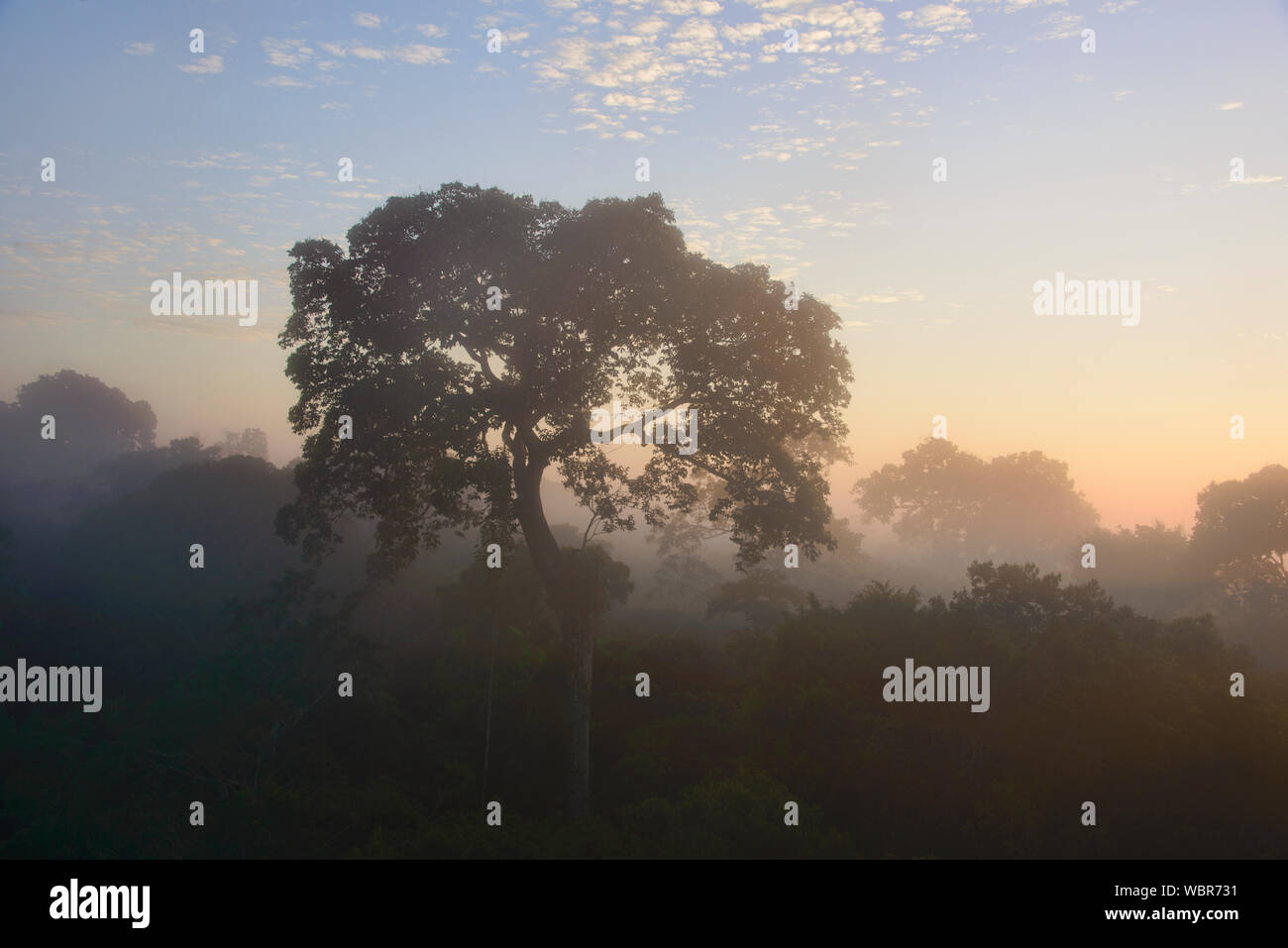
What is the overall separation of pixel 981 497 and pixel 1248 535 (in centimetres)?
2835

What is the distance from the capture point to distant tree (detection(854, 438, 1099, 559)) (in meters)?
80.7

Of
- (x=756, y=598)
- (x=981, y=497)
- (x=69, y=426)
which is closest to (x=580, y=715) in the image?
(x=756, y=598)

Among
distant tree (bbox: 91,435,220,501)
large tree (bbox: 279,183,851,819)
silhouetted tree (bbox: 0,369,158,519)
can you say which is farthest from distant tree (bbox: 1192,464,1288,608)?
silhouetted tree (bbox: 0,369,158,519)

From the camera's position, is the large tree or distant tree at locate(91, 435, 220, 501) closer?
the large tree

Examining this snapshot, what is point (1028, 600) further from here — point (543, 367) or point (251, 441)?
point (251, 441)

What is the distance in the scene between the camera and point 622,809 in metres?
16.2

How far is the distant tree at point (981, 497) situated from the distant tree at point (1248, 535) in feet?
78.9

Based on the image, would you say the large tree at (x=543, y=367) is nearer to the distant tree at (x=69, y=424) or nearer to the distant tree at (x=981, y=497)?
the distant tree at (x=981, y=497)

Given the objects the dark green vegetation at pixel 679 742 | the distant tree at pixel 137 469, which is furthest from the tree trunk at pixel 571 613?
the distant tree at pixel 137 469

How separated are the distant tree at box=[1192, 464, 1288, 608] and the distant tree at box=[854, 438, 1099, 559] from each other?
2405 centimetres

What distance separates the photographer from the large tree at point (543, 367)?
53.3ft

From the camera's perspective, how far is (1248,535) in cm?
5362

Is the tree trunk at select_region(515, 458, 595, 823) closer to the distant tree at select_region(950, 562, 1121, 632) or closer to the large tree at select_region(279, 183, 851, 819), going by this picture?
the large tree at select_region(279, 183, 851, 819)
